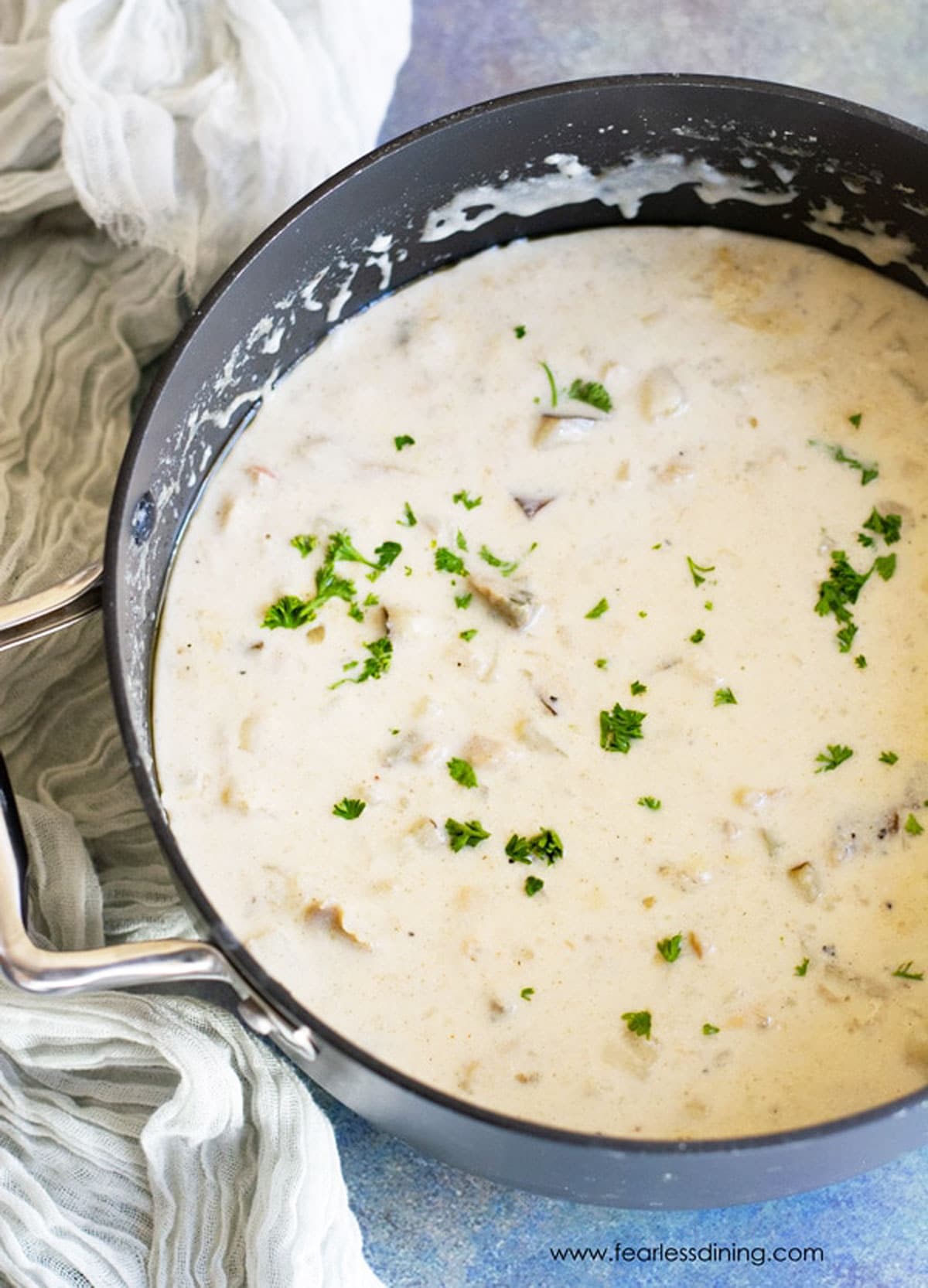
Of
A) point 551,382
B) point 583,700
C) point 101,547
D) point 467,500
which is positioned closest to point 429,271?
point 551,382

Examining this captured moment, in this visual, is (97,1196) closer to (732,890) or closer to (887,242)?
(732,890)

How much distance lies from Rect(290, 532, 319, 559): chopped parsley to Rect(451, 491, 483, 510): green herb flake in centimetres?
18

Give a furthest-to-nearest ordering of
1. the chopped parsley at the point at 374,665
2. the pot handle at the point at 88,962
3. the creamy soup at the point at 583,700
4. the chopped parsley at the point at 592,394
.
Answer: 1. the chopped parsley at the point at 592,394
2. the chopped parsley at the point at 374,665
3. the creamy soup at the point at 583,700
4. the pot handle at the point at 88,962

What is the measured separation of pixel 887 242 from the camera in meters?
2.37

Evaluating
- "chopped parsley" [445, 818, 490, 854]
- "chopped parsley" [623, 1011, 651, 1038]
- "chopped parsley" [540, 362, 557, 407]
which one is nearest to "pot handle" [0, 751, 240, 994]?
"chopped parsley" [445, 818, 490, 854]

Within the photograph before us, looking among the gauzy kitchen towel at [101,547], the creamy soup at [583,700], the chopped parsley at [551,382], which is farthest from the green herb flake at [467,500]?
the gauzy kitchen towel at [101,547]

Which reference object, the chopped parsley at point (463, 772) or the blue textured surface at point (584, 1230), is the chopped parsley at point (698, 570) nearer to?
the chopped parsley at point (463, 772)

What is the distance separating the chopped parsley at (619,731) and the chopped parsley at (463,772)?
15 cm

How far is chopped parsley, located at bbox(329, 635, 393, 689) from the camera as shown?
2109 millimetres

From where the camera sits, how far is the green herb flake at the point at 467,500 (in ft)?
7.22

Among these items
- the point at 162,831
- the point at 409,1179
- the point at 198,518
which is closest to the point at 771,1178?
the point at 409,1179

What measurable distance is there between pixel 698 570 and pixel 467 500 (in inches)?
11.6

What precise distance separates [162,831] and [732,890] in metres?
0.66

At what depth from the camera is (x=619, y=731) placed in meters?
2.07
